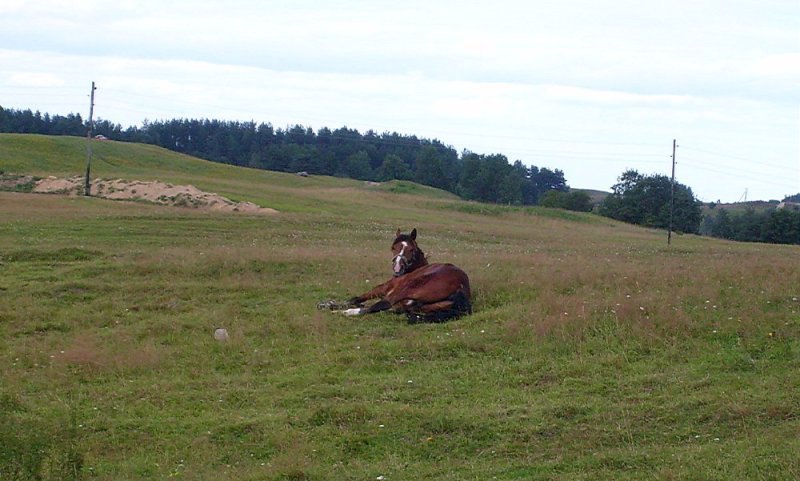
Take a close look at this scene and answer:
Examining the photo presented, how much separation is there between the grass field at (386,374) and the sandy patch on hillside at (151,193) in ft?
90.6

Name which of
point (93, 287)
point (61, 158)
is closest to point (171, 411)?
point (93, 287)

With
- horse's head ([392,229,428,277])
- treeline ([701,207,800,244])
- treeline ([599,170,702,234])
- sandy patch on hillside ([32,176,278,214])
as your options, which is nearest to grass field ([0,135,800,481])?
horse's head ([392,229,428,277])

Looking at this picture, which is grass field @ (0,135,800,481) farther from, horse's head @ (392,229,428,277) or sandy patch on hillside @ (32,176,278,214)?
sandy patch on hillside @ (32,176,278,214)

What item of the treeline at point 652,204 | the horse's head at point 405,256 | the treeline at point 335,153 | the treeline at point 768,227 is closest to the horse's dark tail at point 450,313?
the horse's head at point 405,256

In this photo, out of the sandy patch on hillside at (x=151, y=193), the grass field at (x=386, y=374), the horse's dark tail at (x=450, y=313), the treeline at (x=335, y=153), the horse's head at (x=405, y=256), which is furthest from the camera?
the treeline at (x=335, y=153)

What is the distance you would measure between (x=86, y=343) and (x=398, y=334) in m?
4.43

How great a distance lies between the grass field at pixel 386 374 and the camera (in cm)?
827

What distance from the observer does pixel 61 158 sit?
76.9 metres

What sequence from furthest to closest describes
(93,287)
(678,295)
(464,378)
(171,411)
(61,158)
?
(61,158) < (93,287) < (678,295) < (464,378) < (171,411)

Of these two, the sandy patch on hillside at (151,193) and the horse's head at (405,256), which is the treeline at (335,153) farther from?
the horse's head at (405,256)

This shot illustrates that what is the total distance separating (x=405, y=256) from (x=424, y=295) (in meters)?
1.41

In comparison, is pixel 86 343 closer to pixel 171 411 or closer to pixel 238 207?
pixel 171 411

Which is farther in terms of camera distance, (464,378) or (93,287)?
(93,287)

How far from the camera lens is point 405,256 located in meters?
15.7
